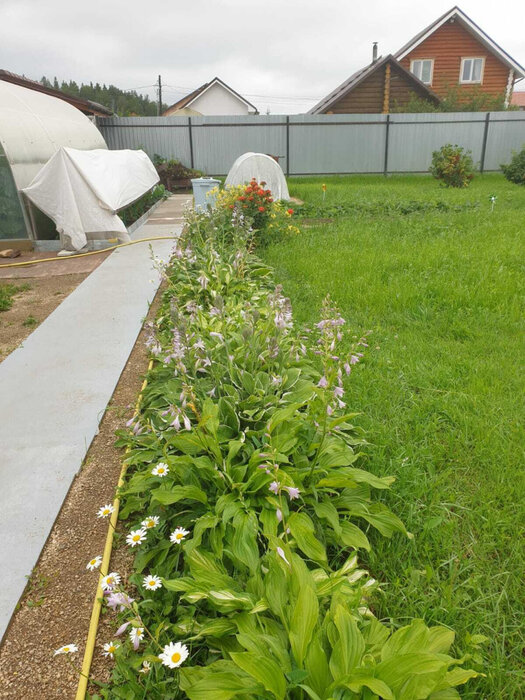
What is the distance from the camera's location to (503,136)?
18328mm

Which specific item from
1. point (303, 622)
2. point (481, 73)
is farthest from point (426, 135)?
point (303, 622)

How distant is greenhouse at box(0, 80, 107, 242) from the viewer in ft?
25.2

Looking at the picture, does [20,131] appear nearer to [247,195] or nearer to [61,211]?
[61,211]

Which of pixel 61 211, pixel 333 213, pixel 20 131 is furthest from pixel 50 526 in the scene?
pixel 333 213

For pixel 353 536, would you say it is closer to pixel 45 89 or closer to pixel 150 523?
pixel 150 523

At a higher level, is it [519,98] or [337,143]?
[519,98]

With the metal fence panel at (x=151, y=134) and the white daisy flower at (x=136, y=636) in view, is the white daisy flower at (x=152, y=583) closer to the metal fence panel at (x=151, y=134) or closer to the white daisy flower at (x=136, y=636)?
the white daisy flower at (x=136, y=636)

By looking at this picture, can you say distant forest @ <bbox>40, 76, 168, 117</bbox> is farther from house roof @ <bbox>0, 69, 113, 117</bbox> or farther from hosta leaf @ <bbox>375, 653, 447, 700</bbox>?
hosta leaf @ <bbox>375, 653, 447, 700</bbox>

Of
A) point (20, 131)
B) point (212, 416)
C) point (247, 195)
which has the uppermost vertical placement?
point (20, 131)

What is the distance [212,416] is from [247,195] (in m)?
5.49

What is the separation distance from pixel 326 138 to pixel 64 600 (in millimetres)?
18681

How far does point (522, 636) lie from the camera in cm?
172

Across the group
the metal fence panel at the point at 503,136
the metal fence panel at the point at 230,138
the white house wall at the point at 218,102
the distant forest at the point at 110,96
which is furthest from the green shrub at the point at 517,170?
the distant forest at the point at 110,96

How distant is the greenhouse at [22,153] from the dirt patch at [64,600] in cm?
655
